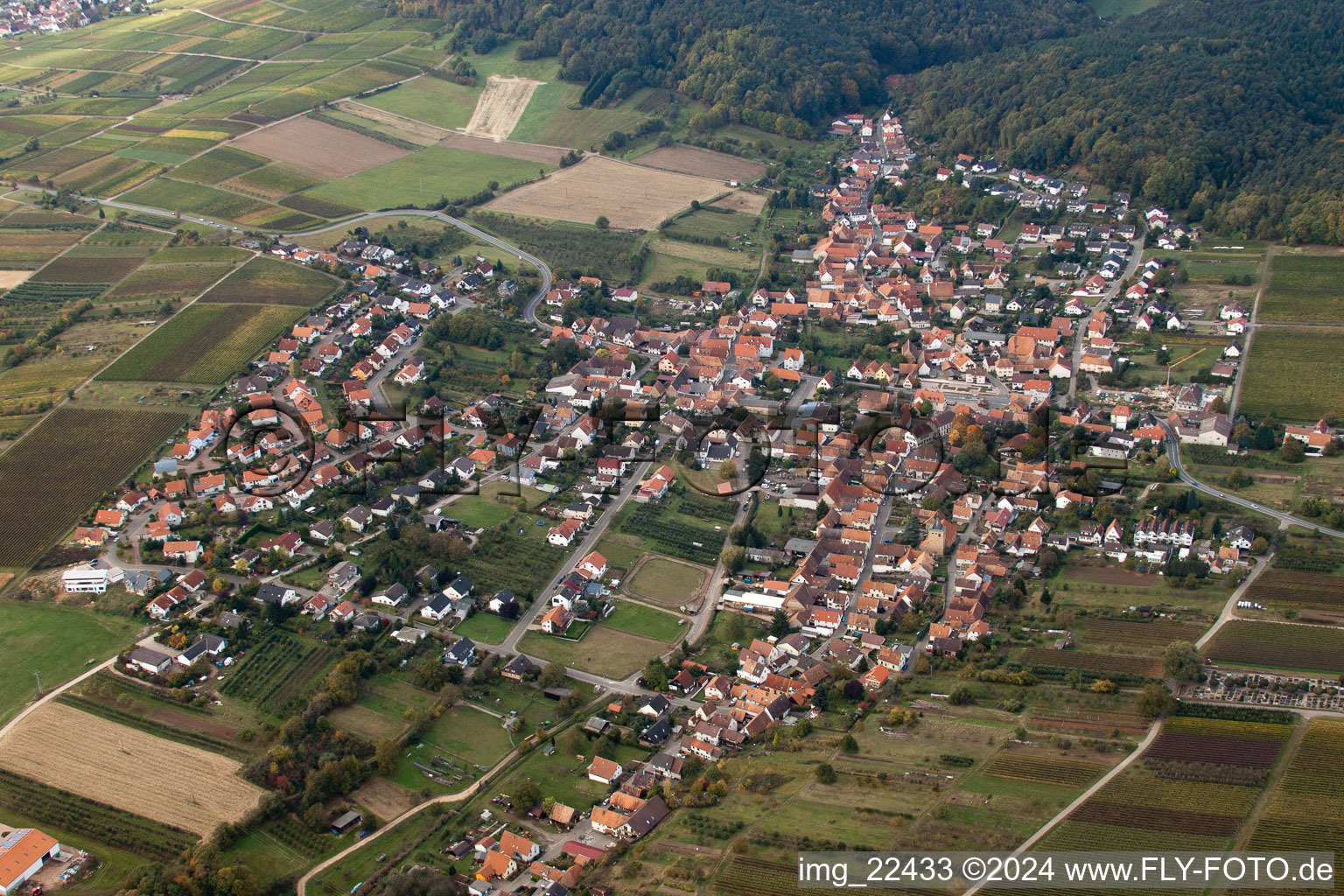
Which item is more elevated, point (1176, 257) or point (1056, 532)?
point (1176, 257)

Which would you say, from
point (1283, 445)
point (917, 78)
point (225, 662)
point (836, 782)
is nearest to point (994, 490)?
point (1283, 445)

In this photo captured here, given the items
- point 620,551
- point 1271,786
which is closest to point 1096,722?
point 1271,786

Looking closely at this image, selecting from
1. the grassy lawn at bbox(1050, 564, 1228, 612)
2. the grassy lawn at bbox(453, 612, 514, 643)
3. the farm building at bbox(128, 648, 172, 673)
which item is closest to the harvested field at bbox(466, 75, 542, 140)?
the grassy lawn at bbox(453, 612, 514, 643)

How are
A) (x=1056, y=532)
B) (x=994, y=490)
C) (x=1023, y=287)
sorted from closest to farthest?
1. (x=1056, y=532)
2. (x=994, y=490)
3. (x=1023, y=287)

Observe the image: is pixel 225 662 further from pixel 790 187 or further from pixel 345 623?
pixel 790 187

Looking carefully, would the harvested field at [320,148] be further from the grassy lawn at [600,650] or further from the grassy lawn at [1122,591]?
the grassy lawn at [1122,591]

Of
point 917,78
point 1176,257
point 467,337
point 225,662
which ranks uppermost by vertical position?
point 917,78

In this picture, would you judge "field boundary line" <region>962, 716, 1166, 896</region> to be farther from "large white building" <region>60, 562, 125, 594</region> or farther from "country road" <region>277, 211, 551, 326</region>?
"country road" <region>277, 211, 551, 326</region>
